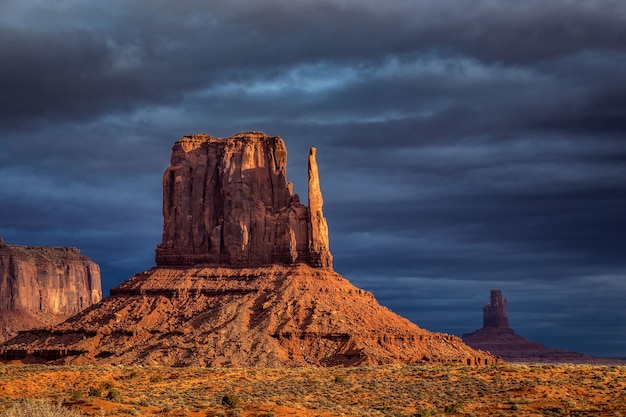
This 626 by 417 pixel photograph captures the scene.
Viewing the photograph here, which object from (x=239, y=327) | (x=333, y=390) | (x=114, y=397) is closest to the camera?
(x=114, y=397)

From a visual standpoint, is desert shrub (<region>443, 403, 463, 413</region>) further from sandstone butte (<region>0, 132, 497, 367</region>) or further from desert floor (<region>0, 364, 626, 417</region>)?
sandstone butte (<region>0, 132, 497, 367</region>)

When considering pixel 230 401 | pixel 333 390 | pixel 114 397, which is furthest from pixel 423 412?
pixel 114 397

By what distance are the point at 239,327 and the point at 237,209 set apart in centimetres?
2387

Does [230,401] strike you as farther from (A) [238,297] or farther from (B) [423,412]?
(A) [238,297]

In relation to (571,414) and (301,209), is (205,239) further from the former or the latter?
(571,414)

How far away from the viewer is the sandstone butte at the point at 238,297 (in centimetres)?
13775

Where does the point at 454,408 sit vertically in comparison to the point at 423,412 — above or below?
above

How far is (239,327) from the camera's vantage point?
141750 millimetres

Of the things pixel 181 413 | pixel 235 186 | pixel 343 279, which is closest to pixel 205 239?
pixel 235 186

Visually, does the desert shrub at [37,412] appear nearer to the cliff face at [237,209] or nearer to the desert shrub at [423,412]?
the desert shrub at [423,412]

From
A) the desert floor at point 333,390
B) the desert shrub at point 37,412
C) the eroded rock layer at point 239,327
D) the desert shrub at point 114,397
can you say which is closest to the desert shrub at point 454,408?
the desert floor at point 333,390

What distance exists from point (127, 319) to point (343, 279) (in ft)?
91.8

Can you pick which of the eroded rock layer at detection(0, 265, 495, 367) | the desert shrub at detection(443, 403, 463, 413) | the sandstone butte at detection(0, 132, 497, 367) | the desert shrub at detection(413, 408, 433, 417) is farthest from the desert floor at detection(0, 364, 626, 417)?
the sandstone butte at detection(0, 132, 497, 367)

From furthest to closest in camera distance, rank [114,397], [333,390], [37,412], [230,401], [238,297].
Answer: [238,297]
[333,390]
[114,397]
[230,401]
[37,412]
